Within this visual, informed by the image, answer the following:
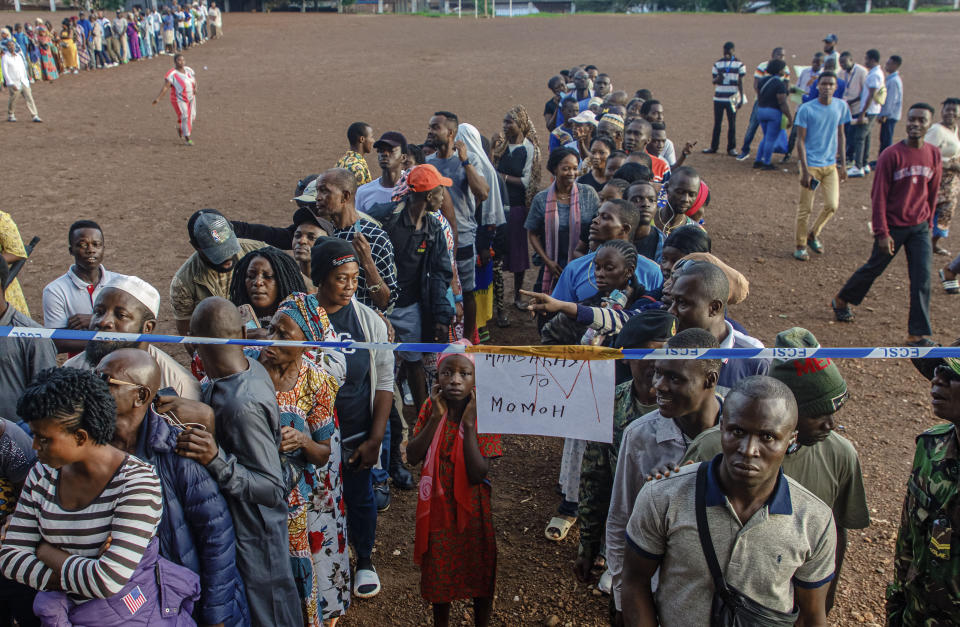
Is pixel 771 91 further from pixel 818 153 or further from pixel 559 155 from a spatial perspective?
pixel 559 155

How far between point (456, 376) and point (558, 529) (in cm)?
156

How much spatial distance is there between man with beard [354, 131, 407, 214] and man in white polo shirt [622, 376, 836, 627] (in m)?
4.35

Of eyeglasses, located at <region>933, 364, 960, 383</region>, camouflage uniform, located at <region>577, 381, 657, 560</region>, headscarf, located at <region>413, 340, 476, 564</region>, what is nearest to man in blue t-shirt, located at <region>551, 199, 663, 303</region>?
camouflage uniform, located at <region>577, 381, 657, 560</region>

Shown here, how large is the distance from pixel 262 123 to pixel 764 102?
11.9m

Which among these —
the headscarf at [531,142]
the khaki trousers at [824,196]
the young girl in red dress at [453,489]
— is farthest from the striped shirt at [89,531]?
the khaki trousers at [824,196]

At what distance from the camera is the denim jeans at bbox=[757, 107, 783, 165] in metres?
13.5

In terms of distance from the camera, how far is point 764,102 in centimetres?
1356

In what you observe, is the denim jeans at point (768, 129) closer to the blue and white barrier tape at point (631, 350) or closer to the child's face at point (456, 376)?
the blue and white barrier tape at point (631, 350)

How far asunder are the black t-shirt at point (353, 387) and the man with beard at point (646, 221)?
7.86 ft

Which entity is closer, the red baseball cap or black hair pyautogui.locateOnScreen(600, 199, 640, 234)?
black hair pyautogui.locateOnScreen(600, 199, 640, 234)

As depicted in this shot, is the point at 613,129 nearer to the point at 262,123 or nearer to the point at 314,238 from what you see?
the point at 314,238

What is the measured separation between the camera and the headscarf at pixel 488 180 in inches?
283

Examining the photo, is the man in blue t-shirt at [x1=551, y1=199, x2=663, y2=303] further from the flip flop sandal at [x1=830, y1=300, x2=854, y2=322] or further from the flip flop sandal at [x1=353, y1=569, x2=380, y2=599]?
the flip flop sandal at [x1=830, y1=300, x2=854, y2=322]

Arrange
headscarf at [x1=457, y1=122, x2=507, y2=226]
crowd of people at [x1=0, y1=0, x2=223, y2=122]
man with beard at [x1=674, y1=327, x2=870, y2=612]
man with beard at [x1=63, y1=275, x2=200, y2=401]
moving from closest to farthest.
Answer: man with beard at [x1=674, y1=327, x2=870, y2=612] → man with beard at [x1=63, y1=275, x2=200, y2=401] → headscarf at [x1=457, y1=122, x2=507, y2=226] → crowd of people at [x1=0, y1=0, x2=223, y2=122]
